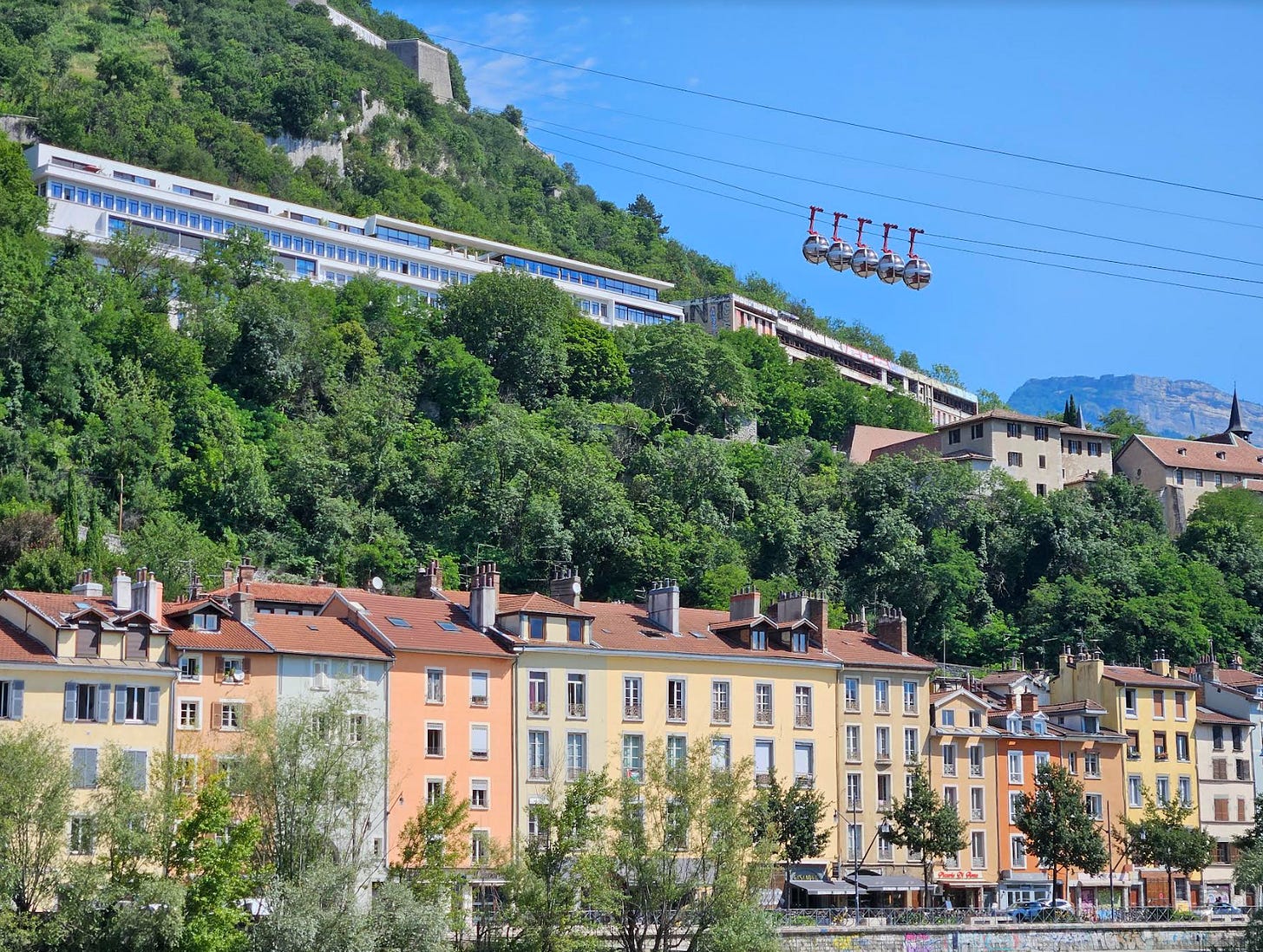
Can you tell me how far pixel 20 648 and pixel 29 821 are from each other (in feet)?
31.0

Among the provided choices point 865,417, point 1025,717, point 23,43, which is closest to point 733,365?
point 865,417

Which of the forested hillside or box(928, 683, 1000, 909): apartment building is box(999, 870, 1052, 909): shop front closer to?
box(928, 683, 1000, 909): apartment building

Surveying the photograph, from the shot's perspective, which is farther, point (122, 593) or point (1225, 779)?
point (1225, 779)

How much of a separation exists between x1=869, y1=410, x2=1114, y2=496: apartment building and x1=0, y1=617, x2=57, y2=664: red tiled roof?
8558cm

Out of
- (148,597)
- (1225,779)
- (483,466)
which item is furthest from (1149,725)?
(148,597)

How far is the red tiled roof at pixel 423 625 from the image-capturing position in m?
70.4

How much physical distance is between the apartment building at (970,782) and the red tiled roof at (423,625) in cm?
2110

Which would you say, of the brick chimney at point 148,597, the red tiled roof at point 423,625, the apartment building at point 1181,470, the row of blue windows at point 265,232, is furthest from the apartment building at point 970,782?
the row of blue windows at point 265,232

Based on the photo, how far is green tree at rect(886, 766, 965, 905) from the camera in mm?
75125

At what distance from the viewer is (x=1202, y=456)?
147000mm

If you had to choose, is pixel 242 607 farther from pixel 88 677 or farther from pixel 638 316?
pixel 638 316

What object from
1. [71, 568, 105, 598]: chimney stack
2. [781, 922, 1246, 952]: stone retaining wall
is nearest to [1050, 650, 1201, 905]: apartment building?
[781, 922, 1246, 952]: stone retaining wall

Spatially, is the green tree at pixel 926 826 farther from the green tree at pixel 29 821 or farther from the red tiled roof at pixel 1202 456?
the red tiled roof at pixel 1202 456

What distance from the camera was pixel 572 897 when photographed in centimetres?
5794
